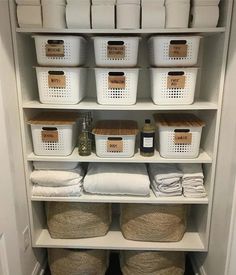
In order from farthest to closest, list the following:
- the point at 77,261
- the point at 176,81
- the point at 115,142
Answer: the point at 77,261, the point at 115,142, the point at 176,81

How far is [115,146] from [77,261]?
34.3 inches

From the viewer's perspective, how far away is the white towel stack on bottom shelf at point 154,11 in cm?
139

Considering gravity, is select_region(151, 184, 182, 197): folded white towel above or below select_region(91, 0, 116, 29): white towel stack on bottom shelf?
below

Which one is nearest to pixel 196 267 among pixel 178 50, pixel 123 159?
pixel 123 159

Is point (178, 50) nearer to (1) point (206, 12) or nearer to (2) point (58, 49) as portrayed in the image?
(1) point (206, 12)

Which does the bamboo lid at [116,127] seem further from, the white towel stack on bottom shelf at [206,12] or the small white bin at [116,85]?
the white towel stack on bottom shelf at [206,12]

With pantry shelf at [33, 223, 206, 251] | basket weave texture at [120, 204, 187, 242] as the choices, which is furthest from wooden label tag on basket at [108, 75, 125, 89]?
pantry shelf at [33, 223, 206, 251]

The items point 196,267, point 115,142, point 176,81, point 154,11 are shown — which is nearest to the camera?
point 154,11

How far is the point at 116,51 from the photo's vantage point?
4.79 ft

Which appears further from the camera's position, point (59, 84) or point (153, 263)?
point (153, 263)

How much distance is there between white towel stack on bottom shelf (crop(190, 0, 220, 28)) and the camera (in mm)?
1393

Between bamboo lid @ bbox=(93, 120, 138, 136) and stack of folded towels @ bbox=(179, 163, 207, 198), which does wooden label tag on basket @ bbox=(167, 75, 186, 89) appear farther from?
stack of folded towels @ bbox=(179, 163, 207, 198)

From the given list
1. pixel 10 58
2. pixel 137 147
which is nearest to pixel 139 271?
pixel 137 147

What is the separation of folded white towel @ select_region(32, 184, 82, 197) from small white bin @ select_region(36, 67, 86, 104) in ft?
1.78
